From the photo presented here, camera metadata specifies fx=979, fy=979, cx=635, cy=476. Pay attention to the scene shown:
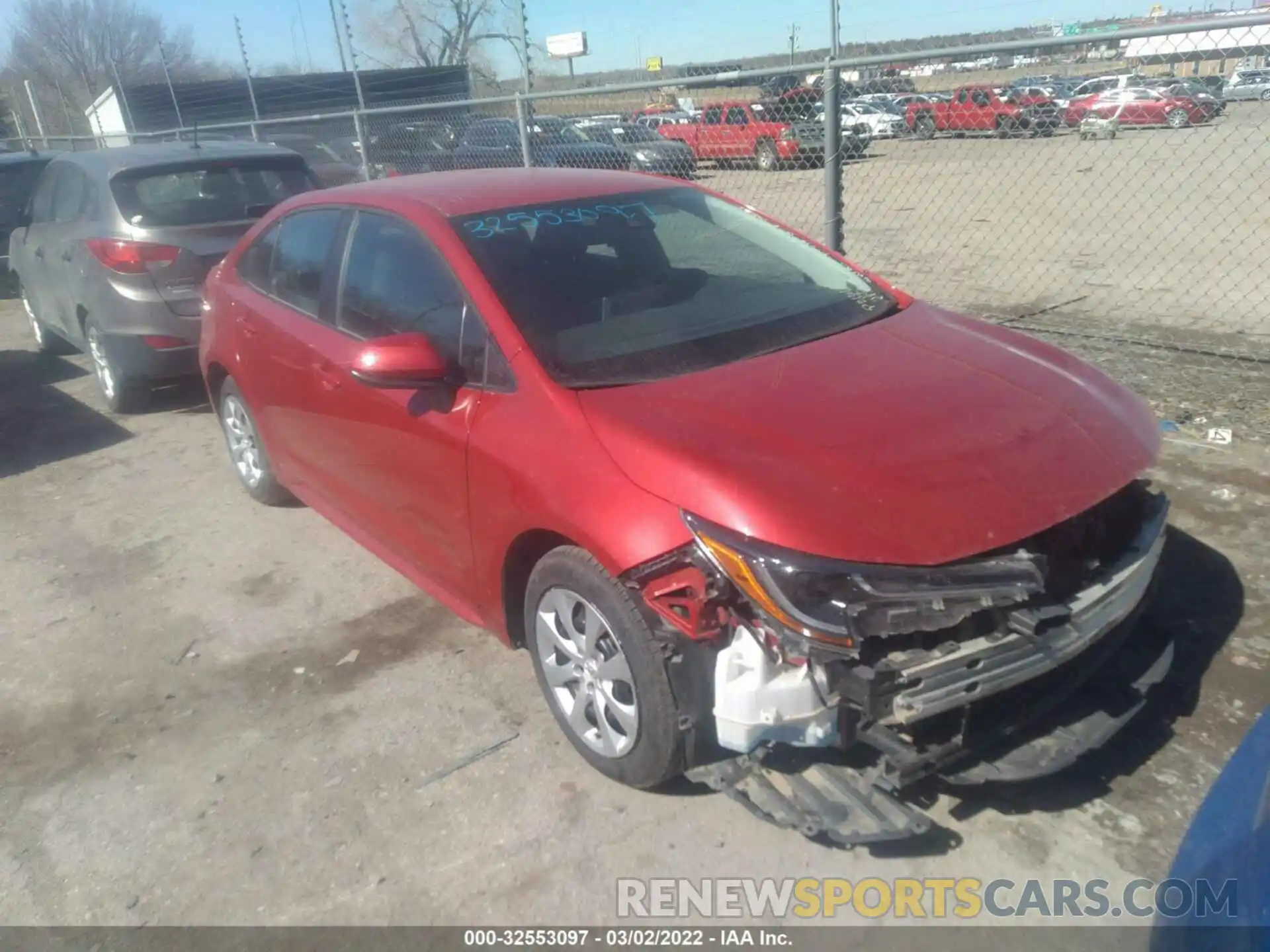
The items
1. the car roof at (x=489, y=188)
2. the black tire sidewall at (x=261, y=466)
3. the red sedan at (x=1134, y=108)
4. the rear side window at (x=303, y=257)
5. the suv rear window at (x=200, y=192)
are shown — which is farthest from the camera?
the red sedan at (x=1134, y=108)

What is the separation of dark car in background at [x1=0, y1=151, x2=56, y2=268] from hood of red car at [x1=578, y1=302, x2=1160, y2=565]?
10735 millimetres

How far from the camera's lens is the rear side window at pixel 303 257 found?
13.3 ft

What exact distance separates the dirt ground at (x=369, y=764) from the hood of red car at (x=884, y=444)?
860mm

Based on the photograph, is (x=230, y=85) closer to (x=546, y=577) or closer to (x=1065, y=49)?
(x=1065, y=49)

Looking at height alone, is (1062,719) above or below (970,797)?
above

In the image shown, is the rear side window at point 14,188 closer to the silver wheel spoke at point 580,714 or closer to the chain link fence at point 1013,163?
the chain link fence at point 1013,163

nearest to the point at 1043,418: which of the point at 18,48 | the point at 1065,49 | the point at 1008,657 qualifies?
the point at 1008,657

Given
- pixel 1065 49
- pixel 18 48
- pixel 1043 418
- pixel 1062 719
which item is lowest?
pixel 1062 719

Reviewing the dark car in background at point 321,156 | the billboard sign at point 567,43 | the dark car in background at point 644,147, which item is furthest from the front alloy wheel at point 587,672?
the billboard sign at point 567,43

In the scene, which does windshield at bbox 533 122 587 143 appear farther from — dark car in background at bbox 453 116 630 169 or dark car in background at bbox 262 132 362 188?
dark car in background at bbox 262 132 362 188

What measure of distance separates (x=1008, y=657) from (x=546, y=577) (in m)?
1.27

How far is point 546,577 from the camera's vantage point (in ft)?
9.37

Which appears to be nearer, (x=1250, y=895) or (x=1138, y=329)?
(x=1250, y=895)

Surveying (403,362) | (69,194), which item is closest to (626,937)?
(403,362)
